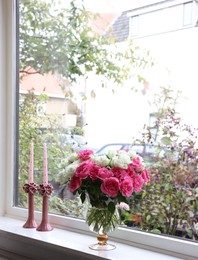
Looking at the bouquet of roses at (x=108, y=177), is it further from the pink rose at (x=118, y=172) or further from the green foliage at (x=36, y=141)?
the green foliage at (x=36, y=141)

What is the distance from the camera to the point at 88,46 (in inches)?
70.2

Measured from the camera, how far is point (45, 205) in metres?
1.78

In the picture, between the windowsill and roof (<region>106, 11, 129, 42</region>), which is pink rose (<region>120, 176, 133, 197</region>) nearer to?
the windowsill

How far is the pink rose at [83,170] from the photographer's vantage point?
1409 millimetres

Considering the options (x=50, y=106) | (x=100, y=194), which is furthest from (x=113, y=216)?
(x=50, y=106)

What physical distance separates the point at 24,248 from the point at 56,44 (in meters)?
0.98

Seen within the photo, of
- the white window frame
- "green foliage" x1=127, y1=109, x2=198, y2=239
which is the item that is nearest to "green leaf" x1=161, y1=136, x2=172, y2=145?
"green foliage" x1=127, y1=109, x2=198, y2=239

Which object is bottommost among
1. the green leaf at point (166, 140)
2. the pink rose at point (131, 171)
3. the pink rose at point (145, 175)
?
the pink rose at point (145, 175)

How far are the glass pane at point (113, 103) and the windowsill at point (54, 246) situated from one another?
0.12 m

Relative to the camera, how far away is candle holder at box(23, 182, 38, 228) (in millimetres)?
1799

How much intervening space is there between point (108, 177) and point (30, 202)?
0.58 meters

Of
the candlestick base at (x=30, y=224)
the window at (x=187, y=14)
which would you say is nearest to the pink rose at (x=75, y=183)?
the candlestick base at (x=30, y=224)

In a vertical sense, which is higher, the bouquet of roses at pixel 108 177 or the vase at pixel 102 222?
the bouquet of roses at pixel 108 177

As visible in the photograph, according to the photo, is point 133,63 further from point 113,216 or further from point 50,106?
point 113,216
